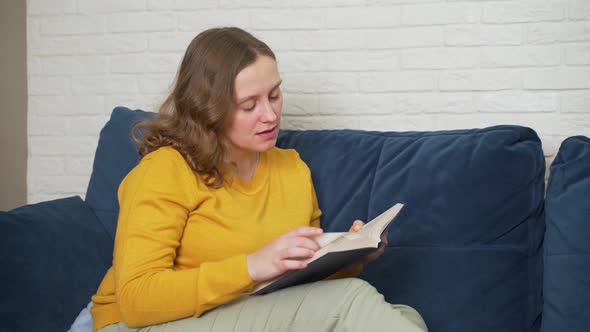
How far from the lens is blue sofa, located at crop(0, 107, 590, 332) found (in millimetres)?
1777

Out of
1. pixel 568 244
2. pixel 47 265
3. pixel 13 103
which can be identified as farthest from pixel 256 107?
pixel 13 103

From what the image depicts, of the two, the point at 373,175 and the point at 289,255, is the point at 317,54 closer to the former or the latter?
the point at 373,175

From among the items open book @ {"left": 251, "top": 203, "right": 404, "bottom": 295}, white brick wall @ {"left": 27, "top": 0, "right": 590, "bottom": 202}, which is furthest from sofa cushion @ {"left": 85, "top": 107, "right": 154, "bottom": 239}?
open book @ {"left": 251, "top": 203, "right": 404, "bottom": 295}

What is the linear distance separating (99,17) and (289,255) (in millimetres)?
1641

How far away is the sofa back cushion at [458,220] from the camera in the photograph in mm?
1815

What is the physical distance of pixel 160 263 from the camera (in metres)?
1.50

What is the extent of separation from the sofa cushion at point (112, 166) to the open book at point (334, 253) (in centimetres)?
87

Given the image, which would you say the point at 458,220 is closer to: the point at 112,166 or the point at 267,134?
the point at 267,134

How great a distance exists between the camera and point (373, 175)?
202cm

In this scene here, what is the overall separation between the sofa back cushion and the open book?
411 mm

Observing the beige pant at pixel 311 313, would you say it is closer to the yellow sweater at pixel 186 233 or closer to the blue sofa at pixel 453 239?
the yellow sweater at pixel 186 233

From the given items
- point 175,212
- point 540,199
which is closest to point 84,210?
point 175,212

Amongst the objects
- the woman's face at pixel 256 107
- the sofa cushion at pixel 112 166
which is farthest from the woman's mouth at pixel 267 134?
the sofa cushion at pixel 112 166

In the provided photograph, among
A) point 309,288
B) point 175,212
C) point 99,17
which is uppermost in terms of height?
point 99,17
